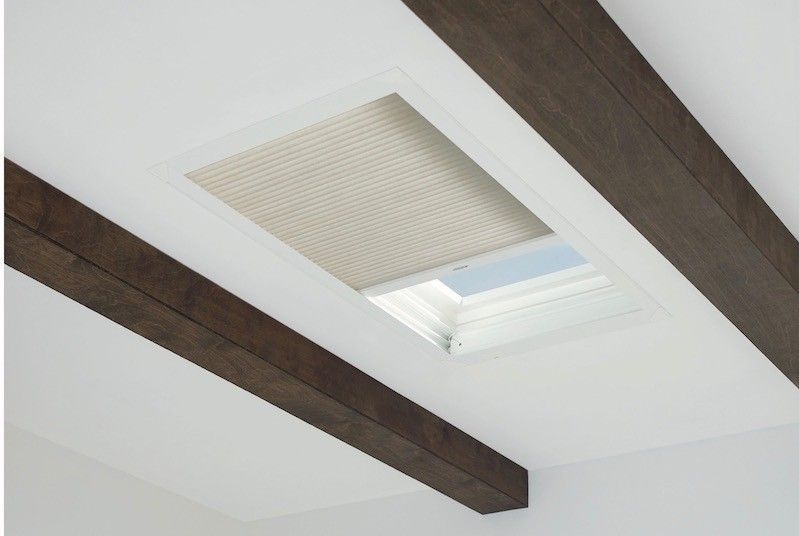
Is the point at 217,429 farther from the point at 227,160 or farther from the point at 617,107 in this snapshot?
the point at 617,107

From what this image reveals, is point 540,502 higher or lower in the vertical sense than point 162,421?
lower

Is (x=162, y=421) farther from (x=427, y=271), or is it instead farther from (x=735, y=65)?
(x=735, y=65)

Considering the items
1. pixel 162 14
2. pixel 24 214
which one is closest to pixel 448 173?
pixel 162 14

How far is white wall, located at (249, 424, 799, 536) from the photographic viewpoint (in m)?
3.83

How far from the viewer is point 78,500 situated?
4.67m

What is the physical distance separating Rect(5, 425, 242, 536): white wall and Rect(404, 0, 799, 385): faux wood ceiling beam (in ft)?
10.6

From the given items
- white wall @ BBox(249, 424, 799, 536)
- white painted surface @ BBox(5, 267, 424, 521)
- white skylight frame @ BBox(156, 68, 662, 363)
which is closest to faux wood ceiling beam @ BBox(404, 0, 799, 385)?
white skylight frame @ BBox(156, 68, 662, 363)

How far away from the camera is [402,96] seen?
2229 millimetres

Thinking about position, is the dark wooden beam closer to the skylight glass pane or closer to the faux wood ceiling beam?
the skylight glass pane

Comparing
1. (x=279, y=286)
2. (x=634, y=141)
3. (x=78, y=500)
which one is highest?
(x=279, y=286)

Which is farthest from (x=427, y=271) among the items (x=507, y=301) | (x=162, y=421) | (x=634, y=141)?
(x=162, y=421)

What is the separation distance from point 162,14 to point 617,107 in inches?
39.0

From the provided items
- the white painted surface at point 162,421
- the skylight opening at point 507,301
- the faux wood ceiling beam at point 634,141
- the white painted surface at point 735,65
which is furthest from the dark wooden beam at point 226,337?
the white painted surface at point 735,65

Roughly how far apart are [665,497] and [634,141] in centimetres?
246
